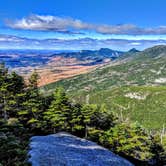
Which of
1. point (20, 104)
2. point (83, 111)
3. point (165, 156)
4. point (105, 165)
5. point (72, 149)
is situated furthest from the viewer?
point (165, 156)

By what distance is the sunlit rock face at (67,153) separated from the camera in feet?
204

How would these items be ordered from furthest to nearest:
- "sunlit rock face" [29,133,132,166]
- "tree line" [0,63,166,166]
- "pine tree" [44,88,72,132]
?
"pine tree" [44,88,72,132] → "tree line" [0,63,166,166] → "sunlit rock face" [29,133,132,166]

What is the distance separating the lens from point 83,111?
100 metres

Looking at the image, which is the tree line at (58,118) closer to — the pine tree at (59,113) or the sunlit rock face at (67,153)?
the pine tree at (59,113)

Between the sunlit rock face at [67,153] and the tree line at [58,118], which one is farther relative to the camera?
the tree line at [58,118]

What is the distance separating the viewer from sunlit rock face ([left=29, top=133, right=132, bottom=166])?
62.3 m

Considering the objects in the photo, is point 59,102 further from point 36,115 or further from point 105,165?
point 105,165

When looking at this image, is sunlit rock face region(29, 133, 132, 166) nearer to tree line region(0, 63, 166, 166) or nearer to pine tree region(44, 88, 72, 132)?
pine tree region(44, 88, 72, 132)

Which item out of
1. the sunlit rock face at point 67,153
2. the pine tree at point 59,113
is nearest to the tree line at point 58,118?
the pine tree at point 59,113

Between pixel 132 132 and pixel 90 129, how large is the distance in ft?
40.0

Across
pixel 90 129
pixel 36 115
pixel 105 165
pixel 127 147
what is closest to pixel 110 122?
pixel 90 129

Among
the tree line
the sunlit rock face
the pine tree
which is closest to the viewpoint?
the sunlit rock face

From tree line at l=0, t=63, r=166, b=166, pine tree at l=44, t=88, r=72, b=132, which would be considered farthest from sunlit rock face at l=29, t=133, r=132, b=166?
tree line at l=0, t=63, r=166, b=166

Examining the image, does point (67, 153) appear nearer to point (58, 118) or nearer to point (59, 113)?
point (58, 118)
